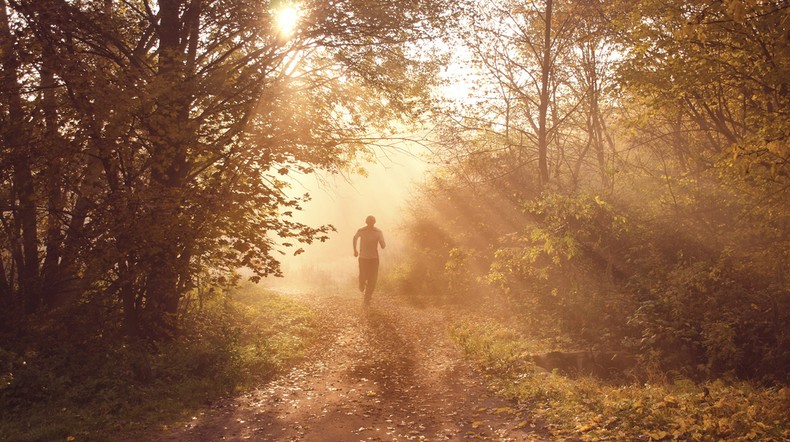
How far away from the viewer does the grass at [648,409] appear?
5.24 m

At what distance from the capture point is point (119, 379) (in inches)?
299

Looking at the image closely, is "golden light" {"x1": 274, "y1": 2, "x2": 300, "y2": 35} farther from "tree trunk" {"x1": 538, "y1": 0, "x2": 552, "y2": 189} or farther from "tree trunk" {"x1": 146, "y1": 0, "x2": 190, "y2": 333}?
"tree trunk" {"x1": 538, "y1": 0, "x2": 552, "y2": 189}

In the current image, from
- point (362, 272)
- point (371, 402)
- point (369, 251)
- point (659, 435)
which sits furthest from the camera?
point (362, 272)

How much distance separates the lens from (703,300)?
1058 centimetres

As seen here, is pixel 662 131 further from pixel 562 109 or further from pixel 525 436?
pixel 525 436

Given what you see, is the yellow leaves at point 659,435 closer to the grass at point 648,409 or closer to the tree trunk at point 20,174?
the grass at point 648,409

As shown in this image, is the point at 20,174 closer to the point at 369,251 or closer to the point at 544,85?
the point at 369,251

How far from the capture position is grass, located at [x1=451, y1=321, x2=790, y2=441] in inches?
206

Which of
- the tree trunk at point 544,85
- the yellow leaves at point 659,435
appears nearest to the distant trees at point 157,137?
the tree trunk at point 544,85

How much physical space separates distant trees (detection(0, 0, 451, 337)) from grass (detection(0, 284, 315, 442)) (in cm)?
68

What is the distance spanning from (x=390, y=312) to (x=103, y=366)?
777 cm

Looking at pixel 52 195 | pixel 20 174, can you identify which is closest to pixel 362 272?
pixel 52 195

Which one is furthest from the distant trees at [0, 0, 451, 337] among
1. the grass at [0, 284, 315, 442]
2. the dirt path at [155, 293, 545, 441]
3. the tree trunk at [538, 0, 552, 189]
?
the tree trunk at [538, 0, 552, 189]

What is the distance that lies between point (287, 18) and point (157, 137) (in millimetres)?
3437
